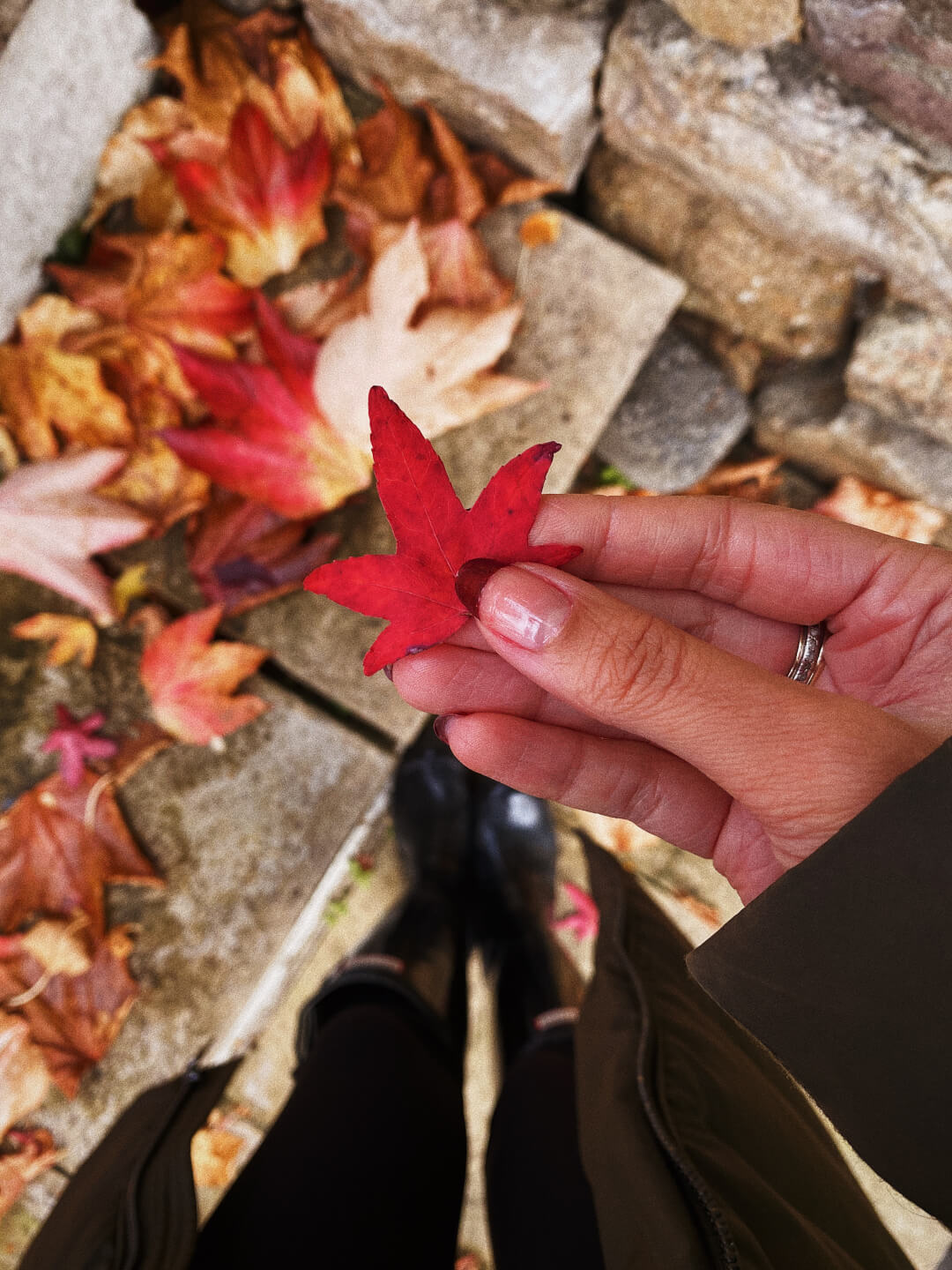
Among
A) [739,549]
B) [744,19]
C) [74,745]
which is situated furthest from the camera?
[74,745]

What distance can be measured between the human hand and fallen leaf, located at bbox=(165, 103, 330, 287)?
106 cm

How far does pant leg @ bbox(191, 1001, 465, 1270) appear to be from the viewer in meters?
1.17

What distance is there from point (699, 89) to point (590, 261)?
0.39 m

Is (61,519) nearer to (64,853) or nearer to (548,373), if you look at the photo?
(64,853)

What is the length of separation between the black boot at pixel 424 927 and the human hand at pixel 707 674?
3.00 feet

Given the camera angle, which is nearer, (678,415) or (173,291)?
(173,291)

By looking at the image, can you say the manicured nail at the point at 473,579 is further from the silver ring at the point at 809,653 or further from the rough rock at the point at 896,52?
the rough rock at the point at 896,52

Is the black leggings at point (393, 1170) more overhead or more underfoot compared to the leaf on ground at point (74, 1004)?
more overhead

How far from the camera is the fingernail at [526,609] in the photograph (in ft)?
2.31

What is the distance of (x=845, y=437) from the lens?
170 cm

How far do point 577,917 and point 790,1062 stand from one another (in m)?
1.35

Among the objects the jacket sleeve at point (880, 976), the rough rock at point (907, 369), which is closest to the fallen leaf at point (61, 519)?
the jacket sleeve at point (880, 976)

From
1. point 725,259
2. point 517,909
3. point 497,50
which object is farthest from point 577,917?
point 497,50

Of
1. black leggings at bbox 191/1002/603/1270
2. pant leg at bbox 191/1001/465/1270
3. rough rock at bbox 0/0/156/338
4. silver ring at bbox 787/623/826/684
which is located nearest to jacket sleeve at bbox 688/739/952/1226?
silver ring at bbox 787/623/826/684
